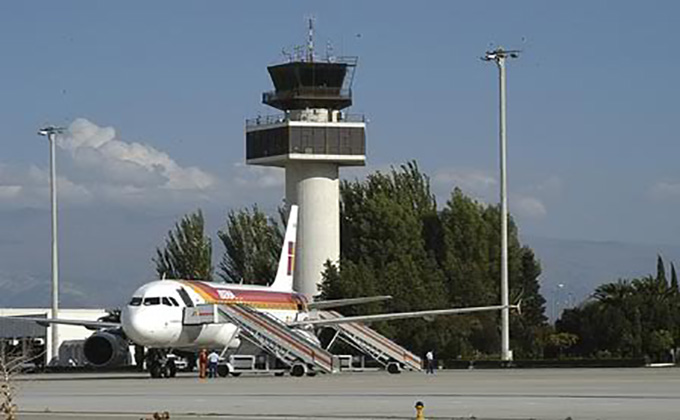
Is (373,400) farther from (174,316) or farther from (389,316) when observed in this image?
(389,316)

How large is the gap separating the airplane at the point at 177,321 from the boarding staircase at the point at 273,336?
1.46ft

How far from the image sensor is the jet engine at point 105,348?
220ft

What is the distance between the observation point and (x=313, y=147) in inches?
3738

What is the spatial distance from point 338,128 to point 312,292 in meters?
10.8

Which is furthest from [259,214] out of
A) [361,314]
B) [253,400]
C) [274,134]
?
[253,400]

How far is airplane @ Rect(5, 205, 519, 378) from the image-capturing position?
60281 millimetres

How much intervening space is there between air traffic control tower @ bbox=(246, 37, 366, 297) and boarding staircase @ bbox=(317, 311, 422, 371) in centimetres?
2297

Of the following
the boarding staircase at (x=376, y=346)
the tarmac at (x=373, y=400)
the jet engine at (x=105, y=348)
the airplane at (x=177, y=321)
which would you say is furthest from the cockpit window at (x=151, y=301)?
the boarding staircase at (x=376, y=346)

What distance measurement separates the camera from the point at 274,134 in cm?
9588

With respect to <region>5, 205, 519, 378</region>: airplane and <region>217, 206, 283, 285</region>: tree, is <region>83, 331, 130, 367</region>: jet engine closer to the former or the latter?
<region>5, 205, 519, 378</region>: airplane

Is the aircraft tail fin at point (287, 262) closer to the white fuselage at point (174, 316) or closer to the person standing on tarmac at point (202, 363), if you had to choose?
the white fuselage at point (174, 316)

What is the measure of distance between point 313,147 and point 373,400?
6011cm

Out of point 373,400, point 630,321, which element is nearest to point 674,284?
point 630,321

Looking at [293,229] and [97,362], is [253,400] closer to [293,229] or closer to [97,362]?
[97,362]
